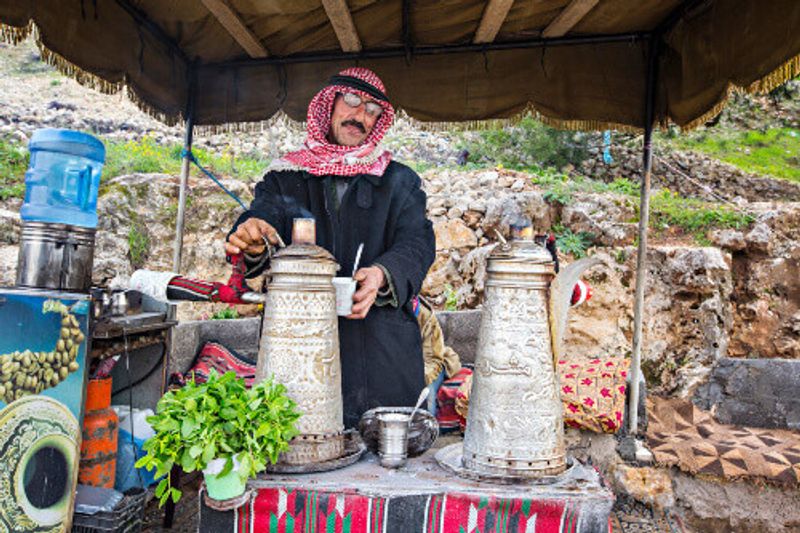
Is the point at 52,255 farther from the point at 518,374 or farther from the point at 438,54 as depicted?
the point at 438,54

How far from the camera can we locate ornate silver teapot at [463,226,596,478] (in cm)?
131

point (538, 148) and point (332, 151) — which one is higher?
point (538, 148)

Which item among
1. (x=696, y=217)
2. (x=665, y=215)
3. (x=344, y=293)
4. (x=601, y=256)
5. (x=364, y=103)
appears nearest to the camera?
(x=344, y=293)

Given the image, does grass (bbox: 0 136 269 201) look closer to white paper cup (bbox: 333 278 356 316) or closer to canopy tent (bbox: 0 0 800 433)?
canopy tent (bbox: 0 0 800 433)

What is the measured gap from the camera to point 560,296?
4.67 ft

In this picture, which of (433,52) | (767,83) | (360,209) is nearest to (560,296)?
(360,209)

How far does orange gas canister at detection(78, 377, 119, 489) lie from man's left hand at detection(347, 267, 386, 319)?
146 cm

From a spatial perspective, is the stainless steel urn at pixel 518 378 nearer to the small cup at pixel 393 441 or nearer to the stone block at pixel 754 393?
the small cup at pixel 393 441

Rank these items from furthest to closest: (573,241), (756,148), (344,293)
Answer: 1. (756,148)
2. (573,241)
3. (344,293)

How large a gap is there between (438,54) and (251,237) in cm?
252

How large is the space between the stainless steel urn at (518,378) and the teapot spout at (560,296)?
0.03m

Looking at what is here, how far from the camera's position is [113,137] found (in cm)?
1426

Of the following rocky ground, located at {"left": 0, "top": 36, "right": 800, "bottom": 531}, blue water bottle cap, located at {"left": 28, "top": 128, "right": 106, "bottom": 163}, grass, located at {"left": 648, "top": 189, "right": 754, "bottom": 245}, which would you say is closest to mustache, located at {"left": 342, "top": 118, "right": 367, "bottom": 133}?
blue water bottle cap, located at {"left": 28, "top": 128, "right": 106, "bottom": 163}

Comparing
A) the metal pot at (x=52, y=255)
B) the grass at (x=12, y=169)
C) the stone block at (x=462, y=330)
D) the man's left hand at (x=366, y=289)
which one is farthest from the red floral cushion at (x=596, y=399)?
the grass at (x=12, y=169)
